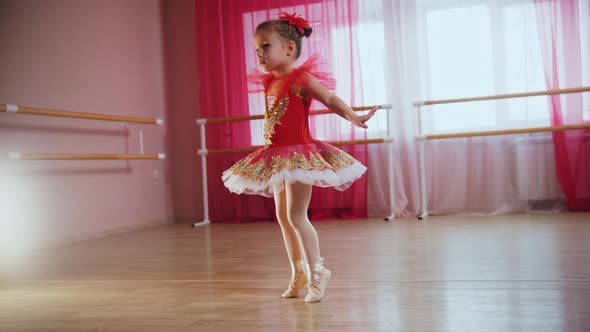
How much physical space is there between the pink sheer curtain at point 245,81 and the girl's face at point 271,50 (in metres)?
2.58

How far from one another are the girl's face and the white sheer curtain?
2646mm

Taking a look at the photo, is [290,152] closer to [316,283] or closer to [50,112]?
[316,283]

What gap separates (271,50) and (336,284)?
0.79 meters

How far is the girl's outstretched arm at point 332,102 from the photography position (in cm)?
173

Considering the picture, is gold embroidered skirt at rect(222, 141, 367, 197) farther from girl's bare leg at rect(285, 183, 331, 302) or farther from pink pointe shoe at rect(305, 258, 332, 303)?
pink pointe shoe at rect(305, 258, 332, 303)

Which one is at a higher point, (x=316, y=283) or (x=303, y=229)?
(x=303, y=229)

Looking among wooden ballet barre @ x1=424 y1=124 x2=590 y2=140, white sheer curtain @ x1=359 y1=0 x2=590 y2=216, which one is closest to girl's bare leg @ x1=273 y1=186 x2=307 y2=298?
wooden ballet barre @ x1=424 y1=124 x2=590 y2=140

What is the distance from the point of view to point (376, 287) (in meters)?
1.83

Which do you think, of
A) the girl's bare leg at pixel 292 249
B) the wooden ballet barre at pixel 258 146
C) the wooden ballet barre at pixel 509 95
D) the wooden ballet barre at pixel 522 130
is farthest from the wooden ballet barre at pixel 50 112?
the wooden ballet barre at pixel 522 130

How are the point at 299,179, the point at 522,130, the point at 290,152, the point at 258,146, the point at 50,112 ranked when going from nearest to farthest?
the point at 299,179
the point at 290,152
the point at 50,112
the point at 522,130
the point at 258,146

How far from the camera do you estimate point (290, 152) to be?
172 centimetres

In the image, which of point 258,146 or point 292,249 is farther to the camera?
point 258,146

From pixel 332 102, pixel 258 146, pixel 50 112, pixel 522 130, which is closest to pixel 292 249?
pixel 332 102

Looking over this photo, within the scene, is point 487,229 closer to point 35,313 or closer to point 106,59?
point 35,313
